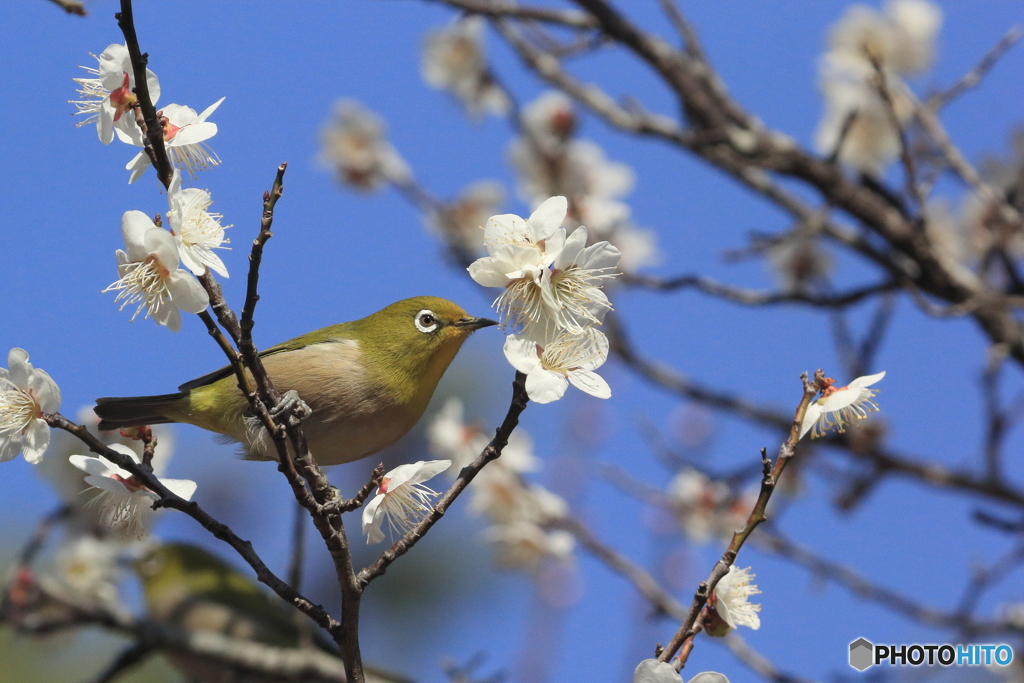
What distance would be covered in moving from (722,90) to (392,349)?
11.0 feet

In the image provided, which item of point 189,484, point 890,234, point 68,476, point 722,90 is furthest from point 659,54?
point 68,476

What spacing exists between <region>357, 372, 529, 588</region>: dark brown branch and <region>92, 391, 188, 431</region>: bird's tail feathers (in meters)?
1.47

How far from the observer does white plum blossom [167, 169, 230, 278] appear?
1953 mm

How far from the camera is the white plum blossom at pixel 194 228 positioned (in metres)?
1.95

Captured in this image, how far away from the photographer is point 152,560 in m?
5.87

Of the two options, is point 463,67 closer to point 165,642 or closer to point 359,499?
point 165,642

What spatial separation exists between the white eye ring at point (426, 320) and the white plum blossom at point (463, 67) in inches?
154

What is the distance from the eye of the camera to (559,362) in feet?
6.95

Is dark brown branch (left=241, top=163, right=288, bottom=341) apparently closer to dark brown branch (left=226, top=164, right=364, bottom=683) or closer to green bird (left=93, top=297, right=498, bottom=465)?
dark brown branch (left=226, top=164, right=364, bottom=683)

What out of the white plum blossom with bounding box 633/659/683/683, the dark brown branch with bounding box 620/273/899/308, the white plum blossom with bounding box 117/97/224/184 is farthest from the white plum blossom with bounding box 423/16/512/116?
the white plum blossom with bounding box 633/659/683/683

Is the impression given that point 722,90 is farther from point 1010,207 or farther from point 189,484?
point 189,484

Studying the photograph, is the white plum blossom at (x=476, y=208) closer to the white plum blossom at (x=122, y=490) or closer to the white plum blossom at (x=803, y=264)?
the white plum blossom at (x=803, y=264)

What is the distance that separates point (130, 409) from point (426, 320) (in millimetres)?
1188

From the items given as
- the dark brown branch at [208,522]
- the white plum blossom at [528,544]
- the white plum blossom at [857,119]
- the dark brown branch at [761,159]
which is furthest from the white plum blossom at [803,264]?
the dark brown branch at [208,522]
